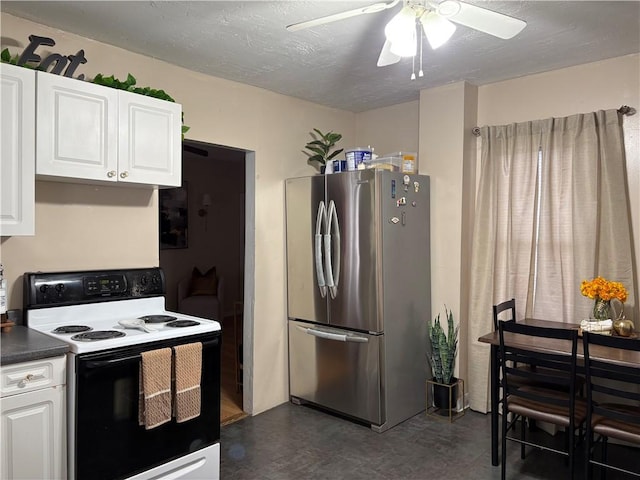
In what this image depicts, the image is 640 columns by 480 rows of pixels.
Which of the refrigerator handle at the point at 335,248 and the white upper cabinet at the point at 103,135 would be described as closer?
the white upper cabinet at the point at 103,135

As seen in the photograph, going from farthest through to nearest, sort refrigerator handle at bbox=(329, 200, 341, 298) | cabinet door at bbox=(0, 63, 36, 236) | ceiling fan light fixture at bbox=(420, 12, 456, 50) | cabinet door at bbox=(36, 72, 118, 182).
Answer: refrigerator handle at bbox=(329, 200, 341, 298) < cabinet door at bbox=(36, 72, 118, 182) < cabinet door at bbox=(0, 63, 36, 236) < ceiling fan light fixture at bbox=(420, 12, 456, 50)

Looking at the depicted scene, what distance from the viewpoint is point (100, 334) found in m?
2.19

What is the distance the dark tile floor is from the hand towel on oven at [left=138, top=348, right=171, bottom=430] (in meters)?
0.77

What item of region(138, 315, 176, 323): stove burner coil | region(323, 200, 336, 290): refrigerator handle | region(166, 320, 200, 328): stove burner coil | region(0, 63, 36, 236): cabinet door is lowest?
region(166, 320, 200, 328): stove burner coil

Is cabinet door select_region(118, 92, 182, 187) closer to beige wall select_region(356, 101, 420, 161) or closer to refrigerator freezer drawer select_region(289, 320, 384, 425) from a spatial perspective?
refrigerator freezer drawer select_region(289, 320, 384, 425)

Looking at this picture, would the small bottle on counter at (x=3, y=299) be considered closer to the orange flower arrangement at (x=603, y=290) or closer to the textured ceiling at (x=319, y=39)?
the textured ceiling at (x=319, y=39)

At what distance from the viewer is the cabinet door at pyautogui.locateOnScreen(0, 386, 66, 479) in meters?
1.83

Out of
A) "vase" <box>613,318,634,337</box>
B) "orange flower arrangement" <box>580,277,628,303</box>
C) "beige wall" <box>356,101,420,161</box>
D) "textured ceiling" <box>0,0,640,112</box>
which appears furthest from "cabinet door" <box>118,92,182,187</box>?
"vase" <box>613,318,634,337</box>

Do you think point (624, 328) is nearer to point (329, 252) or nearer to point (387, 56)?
point (329, 252)

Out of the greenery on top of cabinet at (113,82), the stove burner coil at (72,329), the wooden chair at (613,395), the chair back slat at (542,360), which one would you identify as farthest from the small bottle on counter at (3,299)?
the wooden chair at (613,395)

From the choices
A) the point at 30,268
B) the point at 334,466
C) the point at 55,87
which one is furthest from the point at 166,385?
the point at 55,87

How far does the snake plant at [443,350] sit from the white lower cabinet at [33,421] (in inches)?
99.2

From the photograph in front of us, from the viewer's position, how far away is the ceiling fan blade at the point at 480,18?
71.6 inches

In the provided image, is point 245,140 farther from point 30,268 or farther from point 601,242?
point 601,242
